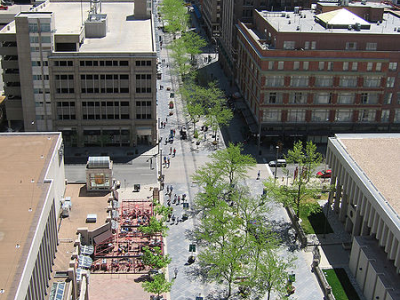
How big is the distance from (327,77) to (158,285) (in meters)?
71.0

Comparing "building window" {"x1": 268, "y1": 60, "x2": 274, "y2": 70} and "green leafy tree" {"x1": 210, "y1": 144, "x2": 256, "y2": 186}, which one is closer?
"green leafy tree" {"x1": 210, "y1": 144, "x2": 256, "y2": 186}

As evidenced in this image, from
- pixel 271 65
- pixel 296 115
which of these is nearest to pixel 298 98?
pixel 296 115

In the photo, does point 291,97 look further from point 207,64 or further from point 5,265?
point 5,265

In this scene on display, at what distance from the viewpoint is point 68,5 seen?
570ft

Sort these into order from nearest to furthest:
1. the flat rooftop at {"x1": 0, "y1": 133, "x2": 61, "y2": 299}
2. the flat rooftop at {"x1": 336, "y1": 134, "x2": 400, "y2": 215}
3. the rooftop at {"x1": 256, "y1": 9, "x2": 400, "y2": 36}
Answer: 1. the flat rooftop at {"x1": 0, "y1": 133, "x2": 61, "y2": 299}
2. the flat rooftop at {"x1": 336, "y1": 134, "x2": 400, "y2": 215}
3. the rooftop at {"x1": 256, "y1": 9, "x2": 400, "y2": 36}

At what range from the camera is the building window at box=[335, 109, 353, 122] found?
444ft

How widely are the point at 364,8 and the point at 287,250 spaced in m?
77.7

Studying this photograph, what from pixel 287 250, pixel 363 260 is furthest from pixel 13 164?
pixel 363 260

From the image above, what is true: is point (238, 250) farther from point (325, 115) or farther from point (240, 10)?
point (240, 10)

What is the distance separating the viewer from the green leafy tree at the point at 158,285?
8144 centimetres

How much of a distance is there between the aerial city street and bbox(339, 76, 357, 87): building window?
0.47 meters

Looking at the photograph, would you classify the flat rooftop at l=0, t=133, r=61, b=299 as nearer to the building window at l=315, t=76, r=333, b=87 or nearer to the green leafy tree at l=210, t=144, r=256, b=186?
the green leafy tree at l=210, t=144, r=256, b=186

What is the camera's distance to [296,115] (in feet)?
442

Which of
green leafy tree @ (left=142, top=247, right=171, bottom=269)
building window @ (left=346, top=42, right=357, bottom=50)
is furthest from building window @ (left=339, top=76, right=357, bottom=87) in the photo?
green leafy tree @ (left=142, top=247, right=171, bottom=269)
